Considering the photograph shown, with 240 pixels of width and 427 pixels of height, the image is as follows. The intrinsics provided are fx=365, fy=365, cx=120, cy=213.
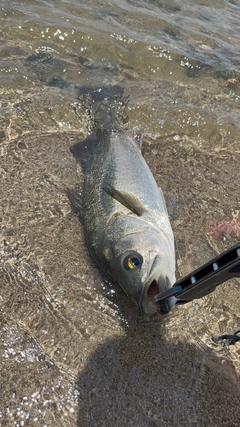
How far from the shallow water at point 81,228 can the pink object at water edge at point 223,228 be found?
0.03 meters

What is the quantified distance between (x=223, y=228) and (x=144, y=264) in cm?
157

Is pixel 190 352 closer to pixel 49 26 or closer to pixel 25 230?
pixel 25 230

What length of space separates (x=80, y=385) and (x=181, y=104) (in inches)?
192

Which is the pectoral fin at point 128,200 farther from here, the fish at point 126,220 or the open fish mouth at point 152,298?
the open fish mouth at point 152,298

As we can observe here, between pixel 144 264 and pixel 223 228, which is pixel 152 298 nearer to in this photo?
pixel 144 264

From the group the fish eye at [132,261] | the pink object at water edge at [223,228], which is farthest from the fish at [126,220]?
the pink object at water edge at [223,228]

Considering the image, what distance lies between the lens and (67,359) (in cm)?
319

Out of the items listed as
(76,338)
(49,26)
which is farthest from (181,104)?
(76,338)

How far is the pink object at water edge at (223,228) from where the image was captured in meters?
4.36

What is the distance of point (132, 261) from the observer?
335 cm

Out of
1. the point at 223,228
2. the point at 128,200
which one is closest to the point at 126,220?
the point at 128,200

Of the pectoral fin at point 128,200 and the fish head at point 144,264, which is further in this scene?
the pectoral fin at point 128,200

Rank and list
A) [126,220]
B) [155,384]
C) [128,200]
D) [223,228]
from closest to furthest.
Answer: [155,384]
[126,220]
[128,200]
[223,228]

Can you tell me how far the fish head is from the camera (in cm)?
315
